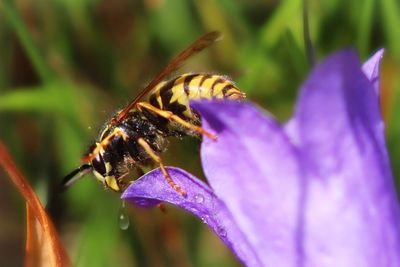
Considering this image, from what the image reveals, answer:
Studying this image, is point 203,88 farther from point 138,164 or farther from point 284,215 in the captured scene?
point 284,215

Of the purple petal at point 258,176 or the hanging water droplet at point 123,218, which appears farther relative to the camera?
the hanging water droplet at point 123,218

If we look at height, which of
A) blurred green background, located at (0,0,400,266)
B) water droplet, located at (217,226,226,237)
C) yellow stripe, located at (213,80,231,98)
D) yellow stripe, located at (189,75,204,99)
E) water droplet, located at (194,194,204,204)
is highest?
yellow stripe, located at (189,75,204,99)

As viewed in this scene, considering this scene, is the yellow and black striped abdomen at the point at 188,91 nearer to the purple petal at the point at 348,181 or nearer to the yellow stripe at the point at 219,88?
the yellow stripe at the point at 219,88

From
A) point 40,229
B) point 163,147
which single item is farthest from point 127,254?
point 40,229

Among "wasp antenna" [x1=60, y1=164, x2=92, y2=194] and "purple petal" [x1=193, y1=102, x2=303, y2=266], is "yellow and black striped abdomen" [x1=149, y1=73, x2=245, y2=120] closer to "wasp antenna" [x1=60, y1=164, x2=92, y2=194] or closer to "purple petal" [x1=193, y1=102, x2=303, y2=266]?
"wasp antenna" [x1=60, y1=164, x2=92, y2=194]

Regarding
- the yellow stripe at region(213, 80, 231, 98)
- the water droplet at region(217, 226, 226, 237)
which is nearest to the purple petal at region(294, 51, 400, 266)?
the water droplet at region(217, 226, 226, 237)

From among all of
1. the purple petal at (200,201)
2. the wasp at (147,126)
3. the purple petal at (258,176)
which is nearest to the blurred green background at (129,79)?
the wasp at (147,126)
